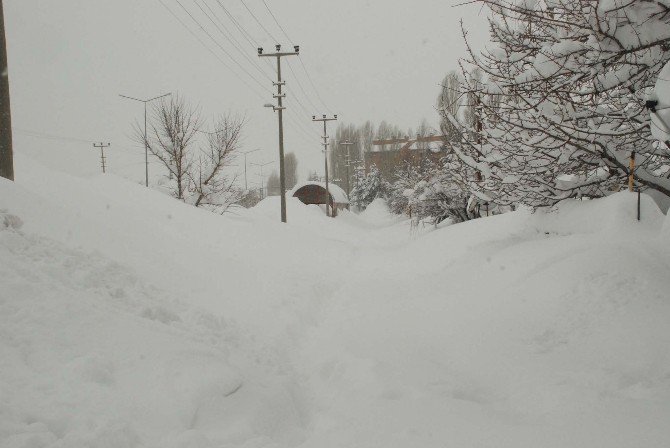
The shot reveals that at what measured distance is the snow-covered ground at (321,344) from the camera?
275 cm

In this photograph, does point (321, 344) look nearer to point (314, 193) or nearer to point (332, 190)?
point (332, 190)

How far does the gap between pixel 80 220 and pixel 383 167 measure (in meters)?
55.6

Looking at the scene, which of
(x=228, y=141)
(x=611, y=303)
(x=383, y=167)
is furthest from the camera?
(x=383, y=167)

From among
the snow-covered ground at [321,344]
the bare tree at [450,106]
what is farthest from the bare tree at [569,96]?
the snow-covered ground at [321,344]

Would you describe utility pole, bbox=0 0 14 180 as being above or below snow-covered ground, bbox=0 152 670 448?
above

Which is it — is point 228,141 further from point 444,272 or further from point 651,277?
point 651,277

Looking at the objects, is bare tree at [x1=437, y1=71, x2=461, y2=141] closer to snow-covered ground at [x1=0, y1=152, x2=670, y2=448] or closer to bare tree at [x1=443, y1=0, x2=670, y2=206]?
bare tree at [x1=443, y1=0, x2=670, y2=206]

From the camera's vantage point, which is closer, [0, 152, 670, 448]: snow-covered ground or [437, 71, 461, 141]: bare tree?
[0, 152, 670, 448]: snow-covered ground

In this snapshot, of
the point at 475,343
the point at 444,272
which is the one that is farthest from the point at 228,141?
the point at 475,343

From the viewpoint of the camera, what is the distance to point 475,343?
15.9 ft

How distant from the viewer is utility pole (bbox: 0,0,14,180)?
6.05m

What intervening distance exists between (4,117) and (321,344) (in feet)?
18.5

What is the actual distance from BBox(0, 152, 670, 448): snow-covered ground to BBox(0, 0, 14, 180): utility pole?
1.07m

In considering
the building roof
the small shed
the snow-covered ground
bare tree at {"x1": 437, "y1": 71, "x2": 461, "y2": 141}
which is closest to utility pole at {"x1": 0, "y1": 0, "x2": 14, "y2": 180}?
the snow-covered ground
